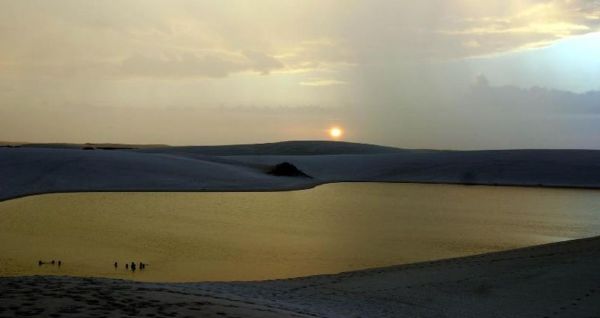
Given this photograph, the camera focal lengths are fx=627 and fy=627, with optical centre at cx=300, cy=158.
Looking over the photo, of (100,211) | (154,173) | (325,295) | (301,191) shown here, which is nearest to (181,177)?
(154,173)

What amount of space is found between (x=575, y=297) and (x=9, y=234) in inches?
450

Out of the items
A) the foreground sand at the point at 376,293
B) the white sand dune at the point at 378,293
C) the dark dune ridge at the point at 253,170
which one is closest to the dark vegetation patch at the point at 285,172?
the dark dune ridge at the point at 253,170

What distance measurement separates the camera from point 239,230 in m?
15.4

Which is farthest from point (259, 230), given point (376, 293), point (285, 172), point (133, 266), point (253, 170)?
point (253, 170)

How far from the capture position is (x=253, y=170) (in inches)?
1449

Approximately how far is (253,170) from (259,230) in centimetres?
2151

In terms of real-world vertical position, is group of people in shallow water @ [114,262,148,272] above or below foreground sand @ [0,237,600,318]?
below

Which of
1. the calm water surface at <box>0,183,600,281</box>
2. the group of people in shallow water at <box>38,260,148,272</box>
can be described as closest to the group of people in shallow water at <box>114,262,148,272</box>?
the group of people in shallow water at <box>38,260,148,272</box>

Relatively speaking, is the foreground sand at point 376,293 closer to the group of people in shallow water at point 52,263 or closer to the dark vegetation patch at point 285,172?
the group of people in shallow water at point 52,263

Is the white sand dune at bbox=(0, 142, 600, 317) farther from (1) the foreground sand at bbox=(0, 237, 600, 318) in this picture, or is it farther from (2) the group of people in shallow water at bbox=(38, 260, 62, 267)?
(2) the group of people in shallow water at bbox=(38, 260, 62, 267)

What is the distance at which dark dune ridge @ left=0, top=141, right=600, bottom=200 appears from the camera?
2756cm

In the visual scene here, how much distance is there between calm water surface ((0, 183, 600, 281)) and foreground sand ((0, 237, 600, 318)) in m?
1.55

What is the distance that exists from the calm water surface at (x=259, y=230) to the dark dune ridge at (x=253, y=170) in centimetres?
324

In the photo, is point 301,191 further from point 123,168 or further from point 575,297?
point 575,297
